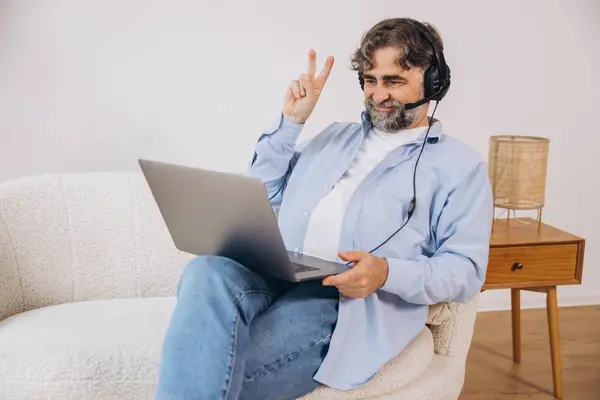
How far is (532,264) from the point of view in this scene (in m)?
2.45

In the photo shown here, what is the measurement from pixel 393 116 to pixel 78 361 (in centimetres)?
90

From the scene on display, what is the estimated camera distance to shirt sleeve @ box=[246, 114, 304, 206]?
1.95 m

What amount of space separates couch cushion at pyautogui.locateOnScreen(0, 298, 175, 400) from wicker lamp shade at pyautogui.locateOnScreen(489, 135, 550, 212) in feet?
3.93

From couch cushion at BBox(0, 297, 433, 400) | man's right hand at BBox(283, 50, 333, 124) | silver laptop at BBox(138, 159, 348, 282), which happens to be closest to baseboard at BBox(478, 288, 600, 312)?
couch cushion at BBox(0, 297, 433, 400)

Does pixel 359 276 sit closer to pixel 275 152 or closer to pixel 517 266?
pixel 275 152

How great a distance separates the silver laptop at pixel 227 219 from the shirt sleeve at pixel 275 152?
31 cm

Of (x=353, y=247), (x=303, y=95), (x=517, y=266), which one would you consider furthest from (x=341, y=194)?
(x=517, y=266)

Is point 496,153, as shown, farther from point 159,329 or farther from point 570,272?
point 159,329

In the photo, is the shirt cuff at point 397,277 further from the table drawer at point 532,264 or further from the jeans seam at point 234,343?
the table drawer at point 532,264

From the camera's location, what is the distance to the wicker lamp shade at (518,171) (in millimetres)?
2492

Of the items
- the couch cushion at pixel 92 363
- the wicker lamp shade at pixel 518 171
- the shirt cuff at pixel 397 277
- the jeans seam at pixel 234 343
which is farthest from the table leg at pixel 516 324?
the jeans seam at pixel 234 343

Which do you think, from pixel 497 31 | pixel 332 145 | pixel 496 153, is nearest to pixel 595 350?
pixel 496 153

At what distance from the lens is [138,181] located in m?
2.28

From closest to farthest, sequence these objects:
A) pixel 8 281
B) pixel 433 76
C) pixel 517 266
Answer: pixel 433 76 < pixel 8 281 < pixel 517 266
